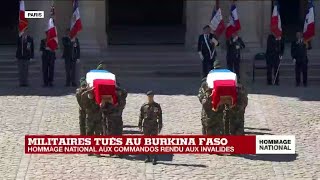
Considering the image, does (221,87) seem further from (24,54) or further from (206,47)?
(24,54)

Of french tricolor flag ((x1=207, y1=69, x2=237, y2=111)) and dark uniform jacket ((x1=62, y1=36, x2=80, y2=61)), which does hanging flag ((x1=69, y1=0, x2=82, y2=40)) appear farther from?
french tricolor flag ((x1=207, y1=69, x2=237, y2=111))

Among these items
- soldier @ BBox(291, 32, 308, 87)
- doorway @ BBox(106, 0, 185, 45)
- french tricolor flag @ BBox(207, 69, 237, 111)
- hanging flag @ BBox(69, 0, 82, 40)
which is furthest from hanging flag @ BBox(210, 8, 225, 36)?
french tricolor flag @ BBox(207, 69, 237, 111)

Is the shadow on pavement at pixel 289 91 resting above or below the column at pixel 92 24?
below

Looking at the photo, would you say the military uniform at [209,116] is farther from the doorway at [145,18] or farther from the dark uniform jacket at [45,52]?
the doorway at [145,18]

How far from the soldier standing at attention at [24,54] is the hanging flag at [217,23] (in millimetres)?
4560

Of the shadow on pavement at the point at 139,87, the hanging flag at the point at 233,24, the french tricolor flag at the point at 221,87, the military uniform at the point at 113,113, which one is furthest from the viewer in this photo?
the hanging flag at the point at 233,24

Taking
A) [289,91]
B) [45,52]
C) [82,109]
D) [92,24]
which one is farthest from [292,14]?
[82,109]

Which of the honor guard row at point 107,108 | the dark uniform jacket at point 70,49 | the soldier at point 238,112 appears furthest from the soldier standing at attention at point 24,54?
the soldier at point 238,112

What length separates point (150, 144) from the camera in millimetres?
18000

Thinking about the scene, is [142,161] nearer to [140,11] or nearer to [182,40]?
[182,40]

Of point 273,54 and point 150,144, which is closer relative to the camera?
point 150,144

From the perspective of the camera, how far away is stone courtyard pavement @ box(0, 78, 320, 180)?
18219 mm

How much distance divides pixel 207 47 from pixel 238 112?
6742 millimetres

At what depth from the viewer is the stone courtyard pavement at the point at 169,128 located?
18.2 m
